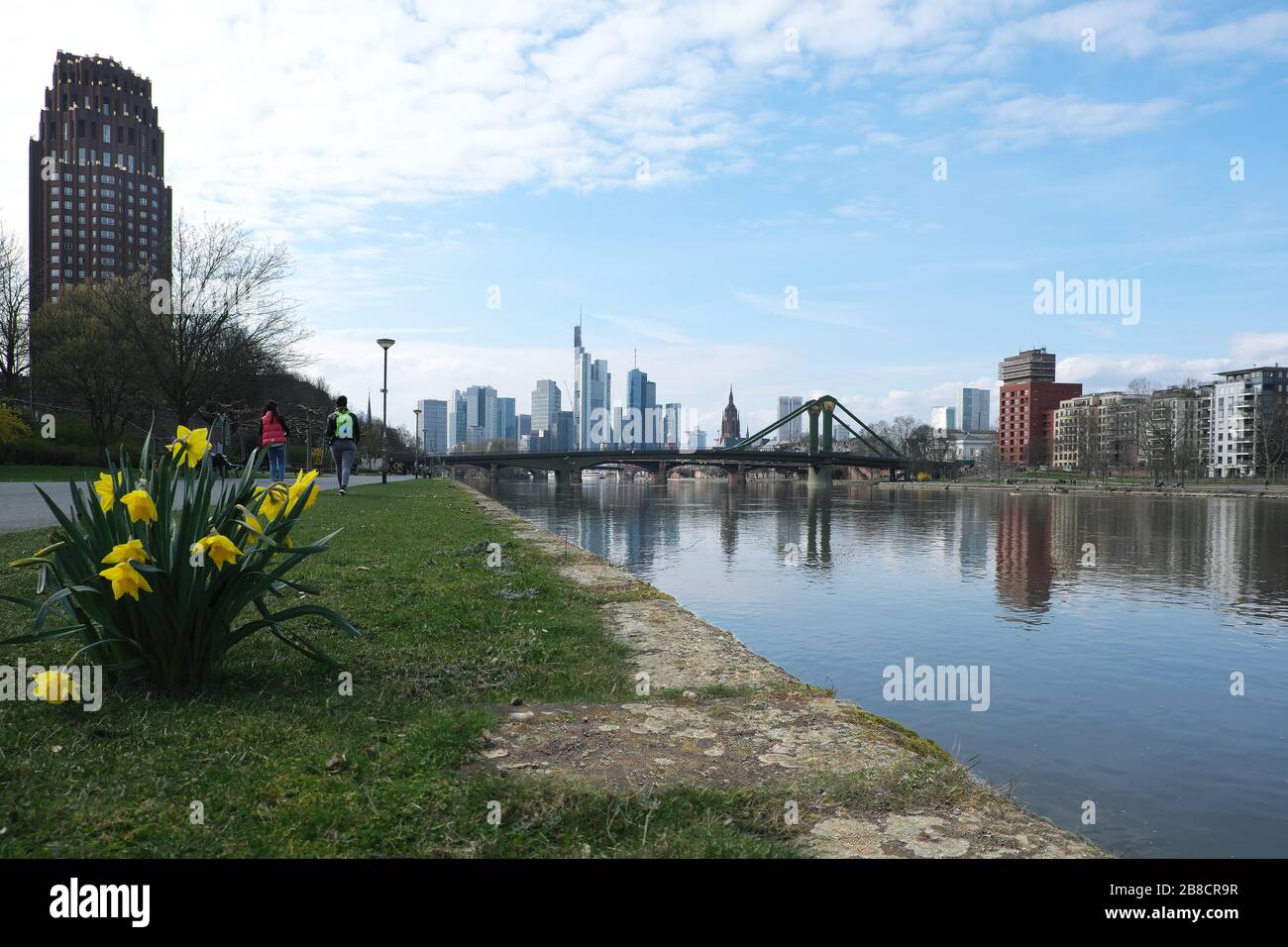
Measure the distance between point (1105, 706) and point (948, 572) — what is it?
10.4m

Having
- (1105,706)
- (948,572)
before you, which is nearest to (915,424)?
(948,572)

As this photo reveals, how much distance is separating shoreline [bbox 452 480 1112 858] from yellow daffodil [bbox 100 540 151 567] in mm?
1932

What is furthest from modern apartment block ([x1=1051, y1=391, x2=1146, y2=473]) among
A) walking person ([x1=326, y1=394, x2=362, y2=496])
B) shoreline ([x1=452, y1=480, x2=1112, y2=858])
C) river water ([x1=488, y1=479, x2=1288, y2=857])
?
shoreline ([x1=452, y1=480, x2=1112, y2=858])

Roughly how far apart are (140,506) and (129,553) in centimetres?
27

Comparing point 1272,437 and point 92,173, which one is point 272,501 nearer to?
point 1272,437

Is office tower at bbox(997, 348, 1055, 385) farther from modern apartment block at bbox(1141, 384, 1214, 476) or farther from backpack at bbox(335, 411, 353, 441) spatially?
backpack at bbox(335, 411, 353, 441)

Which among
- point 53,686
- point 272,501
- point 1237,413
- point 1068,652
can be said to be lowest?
point 1068,652

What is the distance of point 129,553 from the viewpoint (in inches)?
167

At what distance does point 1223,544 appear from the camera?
25.5 meters

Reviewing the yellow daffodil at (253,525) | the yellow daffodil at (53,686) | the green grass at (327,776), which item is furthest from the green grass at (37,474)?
the yellow daffodil at (53,686)

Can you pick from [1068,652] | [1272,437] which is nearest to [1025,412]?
[1272,437]

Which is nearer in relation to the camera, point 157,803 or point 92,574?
point 157,803

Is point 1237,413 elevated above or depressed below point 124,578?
above
